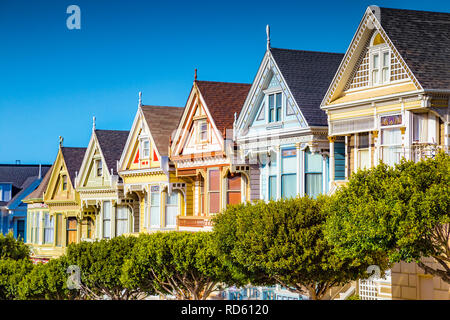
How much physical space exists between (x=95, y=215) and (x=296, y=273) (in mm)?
30911

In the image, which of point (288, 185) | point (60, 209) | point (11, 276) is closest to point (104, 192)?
point (60, 209)

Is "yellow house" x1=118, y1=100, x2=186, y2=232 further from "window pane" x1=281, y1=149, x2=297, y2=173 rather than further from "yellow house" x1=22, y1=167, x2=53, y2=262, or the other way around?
"yellow house" x1=22, y1=167, x2=53, y2=262

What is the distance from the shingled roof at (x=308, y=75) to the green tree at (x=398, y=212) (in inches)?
392

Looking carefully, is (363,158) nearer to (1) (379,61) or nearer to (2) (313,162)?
(2) (313,162)

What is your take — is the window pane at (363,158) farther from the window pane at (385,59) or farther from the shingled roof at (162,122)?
the shingled roof at (162,122)

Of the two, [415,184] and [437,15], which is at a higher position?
[437,15]

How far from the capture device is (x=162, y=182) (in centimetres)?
4431

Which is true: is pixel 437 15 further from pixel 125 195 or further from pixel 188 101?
pixel 125 195

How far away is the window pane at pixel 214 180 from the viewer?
39.3 m

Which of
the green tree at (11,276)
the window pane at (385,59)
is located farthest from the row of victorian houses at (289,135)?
the green tree at (11,276)

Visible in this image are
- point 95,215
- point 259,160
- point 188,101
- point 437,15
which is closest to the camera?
point 437,15

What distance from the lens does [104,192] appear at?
2035 inches

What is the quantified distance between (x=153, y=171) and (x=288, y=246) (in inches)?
812

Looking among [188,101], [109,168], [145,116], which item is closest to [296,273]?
[188,101]
